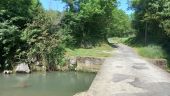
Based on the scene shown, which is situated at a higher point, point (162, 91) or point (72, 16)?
point (72, 16)

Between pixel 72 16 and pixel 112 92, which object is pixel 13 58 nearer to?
pixel 72 16

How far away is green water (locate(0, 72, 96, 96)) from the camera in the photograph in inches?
618

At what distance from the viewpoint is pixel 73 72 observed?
76.6ft

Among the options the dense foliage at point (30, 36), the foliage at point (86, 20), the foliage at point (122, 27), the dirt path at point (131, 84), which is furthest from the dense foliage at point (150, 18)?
the foliage at point (122, 27)

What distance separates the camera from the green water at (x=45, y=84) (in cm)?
1570

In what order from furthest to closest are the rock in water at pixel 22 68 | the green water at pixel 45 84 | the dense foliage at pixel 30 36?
the dense foliage at pixel 30 36
the rock in water at pixel 22 68
the green water at pixel 45 84

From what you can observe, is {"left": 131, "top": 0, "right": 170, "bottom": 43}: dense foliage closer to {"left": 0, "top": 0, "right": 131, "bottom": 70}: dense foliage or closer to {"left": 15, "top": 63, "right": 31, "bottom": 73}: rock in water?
{"left": 0, "top": 0, "right": 131, "bottom": 70}: dense foliage

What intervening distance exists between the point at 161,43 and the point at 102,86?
25054 millimetres

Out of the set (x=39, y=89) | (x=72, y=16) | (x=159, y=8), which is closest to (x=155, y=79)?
(x=39, y=89)

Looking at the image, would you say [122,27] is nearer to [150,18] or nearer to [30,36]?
[150,18]

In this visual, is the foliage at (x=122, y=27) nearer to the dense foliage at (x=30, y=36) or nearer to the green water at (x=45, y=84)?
the dense foliage at (x=30, y=36)

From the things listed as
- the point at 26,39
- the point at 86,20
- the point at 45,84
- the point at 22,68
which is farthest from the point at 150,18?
the point at 45,84

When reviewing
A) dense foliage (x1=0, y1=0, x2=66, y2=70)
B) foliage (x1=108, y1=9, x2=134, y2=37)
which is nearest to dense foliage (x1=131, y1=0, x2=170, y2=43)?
dense foliage (x1=0, y1=0, x2=66, y2=70)

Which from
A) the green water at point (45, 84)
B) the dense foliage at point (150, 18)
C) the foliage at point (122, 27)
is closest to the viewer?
the green water at point (45, 84)
